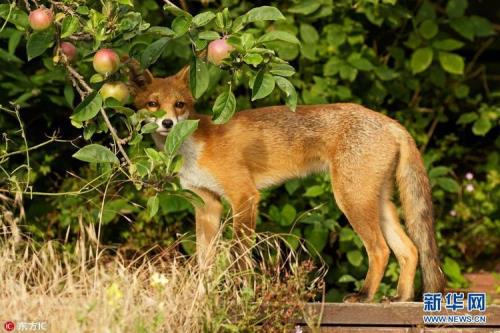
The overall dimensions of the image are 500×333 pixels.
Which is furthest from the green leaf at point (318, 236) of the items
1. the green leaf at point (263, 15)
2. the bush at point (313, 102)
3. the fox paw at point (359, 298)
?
the green leaf at point (263, 15)

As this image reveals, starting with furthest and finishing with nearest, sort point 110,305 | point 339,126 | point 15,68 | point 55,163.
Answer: point 55,163 < point 15,68 < point 339,126 < point 110,305

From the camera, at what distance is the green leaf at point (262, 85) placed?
3867 mm

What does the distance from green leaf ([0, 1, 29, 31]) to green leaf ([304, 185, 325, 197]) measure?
255 cm

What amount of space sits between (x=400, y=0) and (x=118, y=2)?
3.90 m

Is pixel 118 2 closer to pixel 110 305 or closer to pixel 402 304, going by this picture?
pixel 110 305

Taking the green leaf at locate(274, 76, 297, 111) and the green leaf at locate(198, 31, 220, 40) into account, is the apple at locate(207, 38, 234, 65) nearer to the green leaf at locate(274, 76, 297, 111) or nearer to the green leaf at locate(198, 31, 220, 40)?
the green leaf at locate(198, 31, 220, 40)

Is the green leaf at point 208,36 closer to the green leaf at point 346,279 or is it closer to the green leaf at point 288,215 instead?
the green leaf at point 288,215

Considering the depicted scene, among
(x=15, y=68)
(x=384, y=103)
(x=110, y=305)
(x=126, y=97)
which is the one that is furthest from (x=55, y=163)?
(x=110, y=305)

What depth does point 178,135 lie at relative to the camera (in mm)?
4039

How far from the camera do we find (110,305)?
3705 mm

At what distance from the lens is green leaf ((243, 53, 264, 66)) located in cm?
385

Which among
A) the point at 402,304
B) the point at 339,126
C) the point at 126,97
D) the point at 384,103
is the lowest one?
the point at 384,103

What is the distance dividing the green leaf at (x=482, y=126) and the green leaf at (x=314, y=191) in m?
1.66

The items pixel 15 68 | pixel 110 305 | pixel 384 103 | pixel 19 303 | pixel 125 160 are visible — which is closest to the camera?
pixel 110 305
